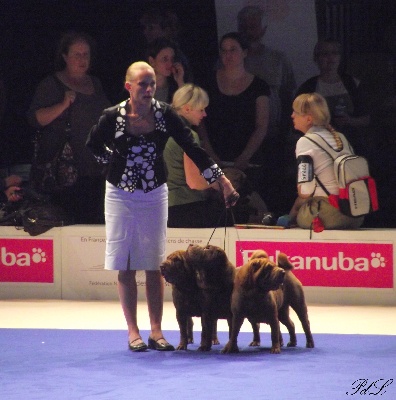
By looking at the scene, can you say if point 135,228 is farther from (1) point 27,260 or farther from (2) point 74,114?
(2) point 74,114

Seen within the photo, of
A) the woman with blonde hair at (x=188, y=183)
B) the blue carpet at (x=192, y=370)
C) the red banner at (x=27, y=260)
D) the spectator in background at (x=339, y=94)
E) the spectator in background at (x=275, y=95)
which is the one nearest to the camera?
the blue carpet at (x=192, y=370)

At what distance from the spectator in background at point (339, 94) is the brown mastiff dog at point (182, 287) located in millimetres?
3007

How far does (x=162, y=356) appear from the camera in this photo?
243 inches

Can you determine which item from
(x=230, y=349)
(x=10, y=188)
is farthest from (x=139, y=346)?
(x=10, y=188)

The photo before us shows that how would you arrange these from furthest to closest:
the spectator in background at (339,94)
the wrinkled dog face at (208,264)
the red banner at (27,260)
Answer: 1. the spectator in background at (339,94)
2. the red banner at (27,260)
3. the wrinkled dog face at (208,264)

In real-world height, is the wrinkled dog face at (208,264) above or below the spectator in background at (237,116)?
below

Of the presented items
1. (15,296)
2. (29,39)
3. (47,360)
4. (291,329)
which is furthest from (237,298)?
(29,39)

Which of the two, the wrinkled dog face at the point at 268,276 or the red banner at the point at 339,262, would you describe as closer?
the wrinkled dog face at the point at 268,276

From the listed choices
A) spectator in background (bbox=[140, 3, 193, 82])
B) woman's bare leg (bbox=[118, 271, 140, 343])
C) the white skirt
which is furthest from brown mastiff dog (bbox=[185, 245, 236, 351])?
spectator in background (bbox=[140, 3, 193, 82])

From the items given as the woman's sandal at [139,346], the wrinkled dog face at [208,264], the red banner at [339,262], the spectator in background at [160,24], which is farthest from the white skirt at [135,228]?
the spectator in background at [160,24]

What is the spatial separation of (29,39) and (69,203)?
152 cm

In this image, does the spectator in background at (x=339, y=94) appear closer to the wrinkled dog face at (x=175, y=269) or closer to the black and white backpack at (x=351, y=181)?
the black and white backpack at (x=351, y=181)

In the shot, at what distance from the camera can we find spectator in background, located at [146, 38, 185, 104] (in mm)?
8750

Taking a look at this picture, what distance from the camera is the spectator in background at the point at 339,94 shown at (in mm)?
8906
